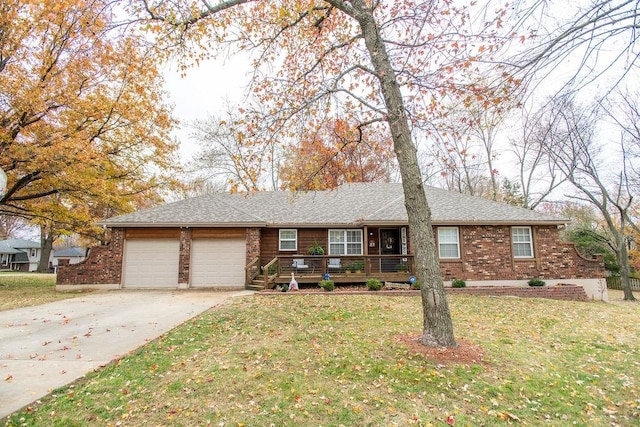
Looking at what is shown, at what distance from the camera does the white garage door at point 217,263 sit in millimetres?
14297

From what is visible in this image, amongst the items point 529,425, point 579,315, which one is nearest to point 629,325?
point 579,315

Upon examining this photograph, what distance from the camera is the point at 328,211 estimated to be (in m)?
16.1

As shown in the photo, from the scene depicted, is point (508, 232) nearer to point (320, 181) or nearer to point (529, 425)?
point (320, 181)

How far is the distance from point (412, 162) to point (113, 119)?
14.7m

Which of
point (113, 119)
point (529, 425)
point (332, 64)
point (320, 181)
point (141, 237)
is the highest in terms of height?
point (113, 119)

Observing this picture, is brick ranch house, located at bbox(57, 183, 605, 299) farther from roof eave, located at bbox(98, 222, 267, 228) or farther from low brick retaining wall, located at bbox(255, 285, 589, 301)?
low brick retaining wall, located at bbox(255, 285, 589, 301)

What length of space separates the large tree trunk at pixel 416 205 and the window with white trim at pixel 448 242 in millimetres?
8855

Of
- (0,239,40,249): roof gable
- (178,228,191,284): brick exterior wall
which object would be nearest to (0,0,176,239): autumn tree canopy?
(178,228,191,284): brick exterior wall

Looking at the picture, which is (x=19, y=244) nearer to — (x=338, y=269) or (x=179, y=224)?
(x=179, y=224)

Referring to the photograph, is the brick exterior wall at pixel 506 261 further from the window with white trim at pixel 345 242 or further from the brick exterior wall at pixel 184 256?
the brick exterior wall at pixel 184 256

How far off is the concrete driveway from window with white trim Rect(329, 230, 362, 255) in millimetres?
5381

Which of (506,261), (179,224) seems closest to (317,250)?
(179,224)

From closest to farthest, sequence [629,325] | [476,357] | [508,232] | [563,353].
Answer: [476,357] < [563,353] < [629,325] < [508,232]

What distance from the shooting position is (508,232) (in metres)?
14.2
